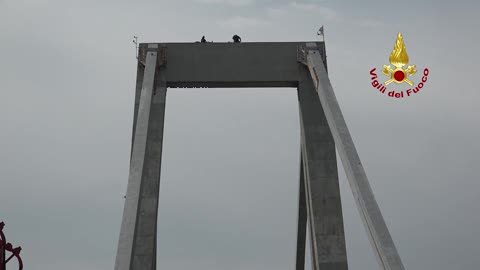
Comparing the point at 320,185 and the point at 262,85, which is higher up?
the point at 262,85

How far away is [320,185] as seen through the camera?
2617cm

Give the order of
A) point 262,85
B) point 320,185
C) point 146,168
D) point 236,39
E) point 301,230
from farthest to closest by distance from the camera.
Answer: point 301,230, point 236,39, point 262,85, point 320,185, point 146,168

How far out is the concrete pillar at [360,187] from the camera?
18.4m

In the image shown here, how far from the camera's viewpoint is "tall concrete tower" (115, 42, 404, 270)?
79.8ft

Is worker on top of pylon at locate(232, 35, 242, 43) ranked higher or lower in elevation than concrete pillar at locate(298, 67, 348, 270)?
higher

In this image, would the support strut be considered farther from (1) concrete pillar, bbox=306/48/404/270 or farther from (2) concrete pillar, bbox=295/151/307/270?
(2) concrete pillar, bbox=295/151/307/270

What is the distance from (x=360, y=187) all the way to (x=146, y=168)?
891 centimetres

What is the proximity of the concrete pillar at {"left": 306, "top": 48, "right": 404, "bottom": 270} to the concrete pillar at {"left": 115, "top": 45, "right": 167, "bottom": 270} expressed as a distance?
636 centimetres

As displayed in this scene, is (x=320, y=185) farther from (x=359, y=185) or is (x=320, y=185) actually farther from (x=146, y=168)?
(x=146, y=168)

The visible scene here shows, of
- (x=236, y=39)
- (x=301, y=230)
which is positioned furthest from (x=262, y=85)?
(x=301, y=230)

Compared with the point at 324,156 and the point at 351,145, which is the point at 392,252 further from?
the point at 324,156

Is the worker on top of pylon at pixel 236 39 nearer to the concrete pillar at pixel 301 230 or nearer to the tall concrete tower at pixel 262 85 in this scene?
the tall concrete tower at pixel 262 85

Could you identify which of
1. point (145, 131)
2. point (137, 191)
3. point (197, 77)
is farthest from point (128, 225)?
point (197, 77)

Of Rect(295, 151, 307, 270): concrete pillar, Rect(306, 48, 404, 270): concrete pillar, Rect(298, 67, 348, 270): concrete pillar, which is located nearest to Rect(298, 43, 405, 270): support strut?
Rect(306, 48, 404, 270): concrete pillar
